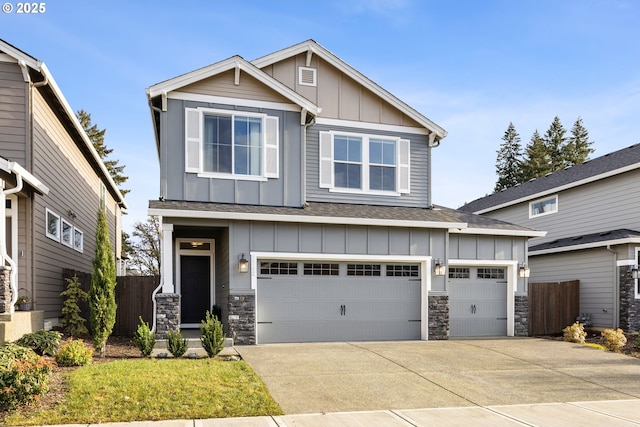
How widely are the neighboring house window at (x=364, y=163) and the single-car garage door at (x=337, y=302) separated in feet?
7.73

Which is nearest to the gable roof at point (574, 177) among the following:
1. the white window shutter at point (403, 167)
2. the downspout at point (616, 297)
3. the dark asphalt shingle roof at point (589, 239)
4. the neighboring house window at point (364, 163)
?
the dark asphalt shingle roof at point (589, 239)

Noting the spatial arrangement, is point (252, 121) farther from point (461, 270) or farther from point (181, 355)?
point (461, 270)

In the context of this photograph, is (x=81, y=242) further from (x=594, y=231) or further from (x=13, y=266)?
(x=594, y=231)

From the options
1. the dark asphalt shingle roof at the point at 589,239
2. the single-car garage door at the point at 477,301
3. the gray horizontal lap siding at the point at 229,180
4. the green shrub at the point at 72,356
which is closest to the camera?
the green shrub at the point at 72,356

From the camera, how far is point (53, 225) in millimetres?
13203

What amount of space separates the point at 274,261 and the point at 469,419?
22.9ft

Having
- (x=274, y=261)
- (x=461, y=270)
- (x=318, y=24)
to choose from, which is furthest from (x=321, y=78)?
(x=461, y=270)

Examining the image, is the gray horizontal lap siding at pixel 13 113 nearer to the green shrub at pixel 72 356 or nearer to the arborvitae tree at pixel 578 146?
the green shrub at pixel 72 356

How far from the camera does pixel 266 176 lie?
43.4ft

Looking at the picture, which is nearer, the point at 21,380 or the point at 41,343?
the point at 21,380

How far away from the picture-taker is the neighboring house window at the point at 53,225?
1266 centimetres

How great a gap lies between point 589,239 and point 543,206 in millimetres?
4392

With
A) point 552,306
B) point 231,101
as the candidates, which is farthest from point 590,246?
point 231,101

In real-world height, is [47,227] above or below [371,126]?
below
